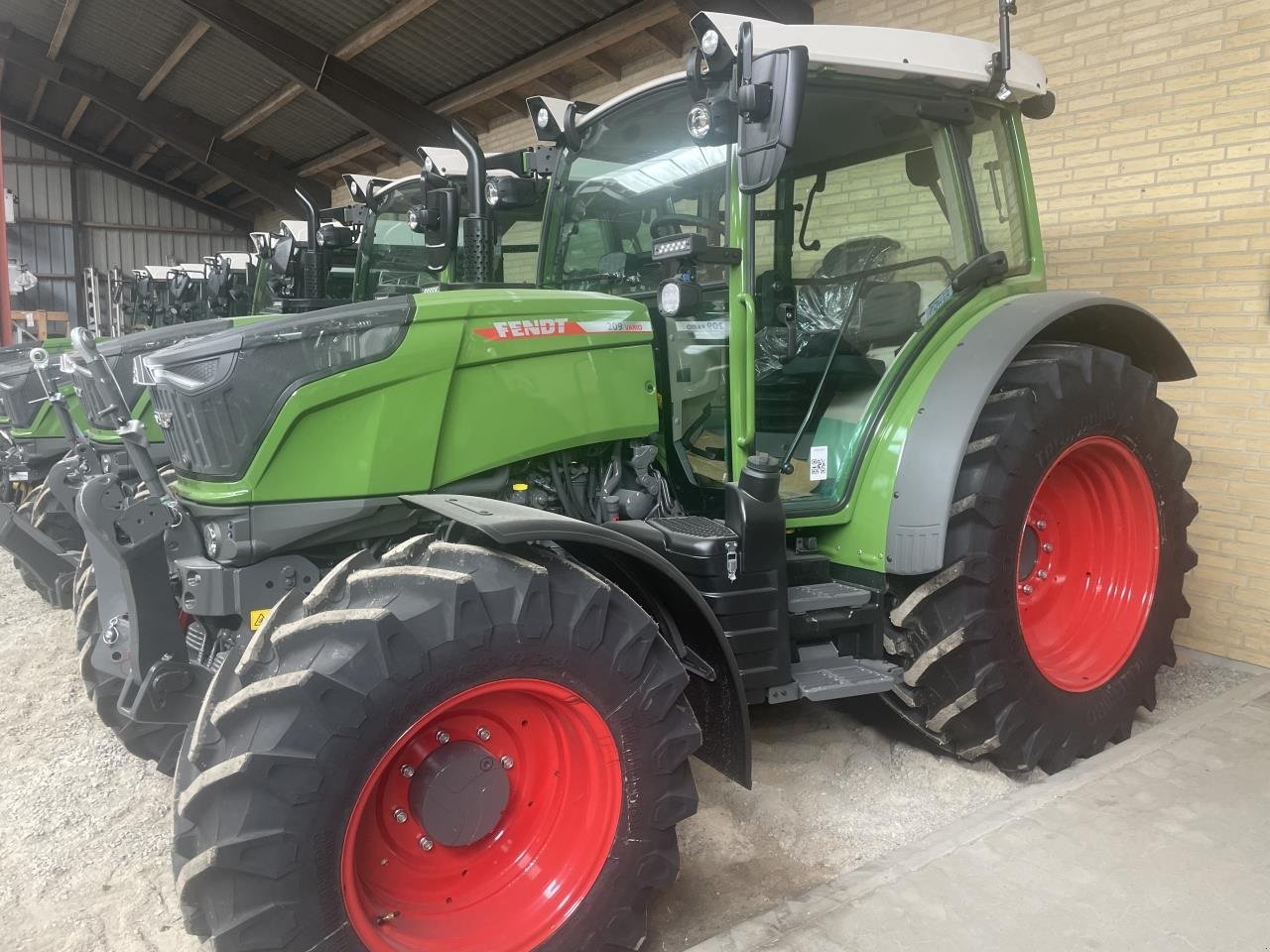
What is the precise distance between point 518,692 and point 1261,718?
9.84 feet

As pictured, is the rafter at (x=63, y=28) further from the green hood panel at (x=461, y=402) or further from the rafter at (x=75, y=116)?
the green hood panel at (x=461, y=402)

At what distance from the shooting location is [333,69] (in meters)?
10.8

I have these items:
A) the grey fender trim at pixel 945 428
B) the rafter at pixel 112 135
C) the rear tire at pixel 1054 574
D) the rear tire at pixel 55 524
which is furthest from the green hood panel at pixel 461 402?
the rafter at pixel 112 135

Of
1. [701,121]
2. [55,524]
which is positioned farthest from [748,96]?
[55,524]

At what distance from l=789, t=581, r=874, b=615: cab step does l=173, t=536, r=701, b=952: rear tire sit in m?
0.78

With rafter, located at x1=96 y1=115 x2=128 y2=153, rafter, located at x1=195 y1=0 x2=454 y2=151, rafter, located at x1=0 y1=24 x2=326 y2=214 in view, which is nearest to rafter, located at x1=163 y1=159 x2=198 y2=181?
rafter, located at x1=96 y1=115 x2=128 y2=153

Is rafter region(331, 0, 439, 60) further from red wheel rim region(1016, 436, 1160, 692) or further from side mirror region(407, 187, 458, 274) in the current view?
red wheel rim region(1016, 436, 1160, 692)

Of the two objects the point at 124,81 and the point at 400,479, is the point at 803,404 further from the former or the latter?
the point at 124,81

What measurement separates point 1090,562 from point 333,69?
10.0 meters

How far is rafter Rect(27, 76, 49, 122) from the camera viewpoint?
1687 cm

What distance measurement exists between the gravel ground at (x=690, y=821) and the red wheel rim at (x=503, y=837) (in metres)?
0.40

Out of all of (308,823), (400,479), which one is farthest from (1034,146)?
(308,823)

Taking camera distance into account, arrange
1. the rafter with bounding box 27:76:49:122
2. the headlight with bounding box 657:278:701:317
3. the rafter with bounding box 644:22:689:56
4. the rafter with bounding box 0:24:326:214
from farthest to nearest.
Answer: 1. the rafter with bounding box 27:76:49:122
2. the rafter with bounding box 0:24:326:214
3. the rafter with bounding box 644:22:689:56
4. the headlight with bounding box 657:278:701:317

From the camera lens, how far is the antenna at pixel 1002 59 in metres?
3.03
